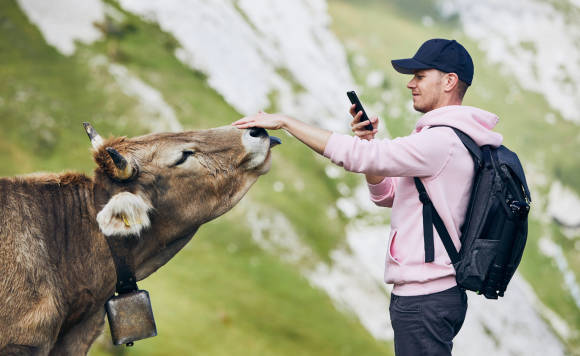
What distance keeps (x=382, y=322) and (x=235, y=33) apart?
14.9 m

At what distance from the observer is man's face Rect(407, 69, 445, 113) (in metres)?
4.64

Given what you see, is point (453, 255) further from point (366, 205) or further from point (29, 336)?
point (366, 205)

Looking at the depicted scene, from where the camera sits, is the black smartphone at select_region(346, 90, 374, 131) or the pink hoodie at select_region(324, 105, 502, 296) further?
the black smartphone at select_region(346, 90, 374, 131)

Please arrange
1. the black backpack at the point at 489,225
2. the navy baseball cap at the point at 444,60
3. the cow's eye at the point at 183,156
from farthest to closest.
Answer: the cow's eye at the point at 183,156
the navy baseball cap at the point at 444,60
the black backpack at the point at 489,225

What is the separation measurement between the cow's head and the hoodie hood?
5.75 ft

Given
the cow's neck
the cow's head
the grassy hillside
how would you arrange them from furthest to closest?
1. the grassy hillside
2. the cow's head
3. the cow's neck

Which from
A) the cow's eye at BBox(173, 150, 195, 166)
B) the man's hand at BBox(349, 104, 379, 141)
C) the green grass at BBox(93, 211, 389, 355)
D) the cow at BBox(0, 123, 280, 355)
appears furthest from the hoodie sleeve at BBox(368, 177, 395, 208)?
the green grass at BBox(93, 211, 389, 355)

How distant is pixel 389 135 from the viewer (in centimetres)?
2855

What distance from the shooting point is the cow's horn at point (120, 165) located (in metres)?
4.93

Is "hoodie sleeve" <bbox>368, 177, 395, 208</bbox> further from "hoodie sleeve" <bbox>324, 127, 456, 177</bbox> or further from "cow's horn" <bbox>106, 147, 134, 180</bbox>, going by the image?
"cow's horn" <bbox>106, 147, 134, 180</bbox>

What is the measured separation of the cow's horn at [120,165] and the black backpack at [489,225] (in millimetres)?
2563

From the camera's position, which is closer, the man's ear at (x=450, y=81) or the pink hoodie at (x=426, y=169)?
the pink hoodie at (x=426, y=169)

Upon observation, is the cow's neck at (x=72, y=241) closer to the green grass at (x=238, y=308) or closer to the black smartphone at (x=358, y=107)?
the black smartphone at (x=358, y=107)

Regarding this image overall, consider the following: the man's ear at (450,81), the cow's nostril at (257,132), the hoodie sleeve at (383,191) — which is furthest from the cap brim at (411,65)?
the cow's nostril at (257,132)
